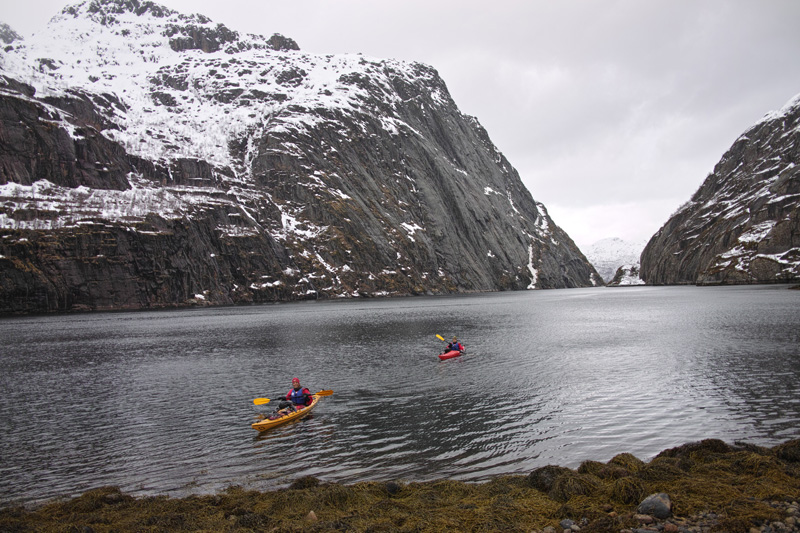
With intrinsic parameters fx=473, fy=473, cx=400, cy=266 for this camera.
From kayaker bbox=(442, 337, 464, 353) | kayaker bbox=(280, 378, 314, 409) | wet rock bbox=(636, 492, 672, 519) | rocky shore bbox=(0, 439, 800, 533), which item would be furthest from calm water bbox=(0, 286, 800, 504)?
wet rock bbox=(636, 492, 672, 519)

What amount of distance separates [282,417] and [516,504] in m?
15.4

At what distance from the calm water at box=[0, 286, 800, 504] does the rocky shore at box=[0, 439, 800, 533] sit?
208 cm

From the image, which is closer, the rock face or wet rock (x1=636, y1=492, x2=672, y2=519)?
wet rock (x1=636, y1=492, x2=672, y2=519)

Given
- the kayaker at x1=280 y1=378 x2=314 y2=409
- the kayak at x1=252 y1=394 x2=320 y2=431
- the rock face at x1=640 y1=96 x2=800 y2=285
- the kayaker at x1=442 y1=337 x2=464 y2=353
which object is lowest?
the kayak at x1=252 y1=394 x2=320 y2=431

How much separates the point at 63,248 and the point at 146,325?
61686 mm

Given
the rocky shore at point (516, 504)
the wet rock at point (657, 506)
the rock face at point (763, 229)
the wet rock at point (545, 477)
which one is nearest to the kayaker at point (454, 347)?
the rocky shore at point (516, 504)

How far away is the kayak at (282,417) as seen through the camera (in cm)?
2409

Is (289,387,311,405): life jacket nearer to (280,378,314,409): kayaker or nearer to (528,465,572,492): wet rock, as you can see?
(280,378,314,409): kayaker

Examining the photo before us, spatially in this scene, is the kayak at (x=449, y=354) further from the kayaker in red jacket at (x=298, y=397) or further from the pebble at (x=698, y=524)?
the pebble at (x=698, y=524)

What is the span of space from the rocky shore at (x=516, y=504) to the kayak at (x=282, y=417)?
25.7 feet

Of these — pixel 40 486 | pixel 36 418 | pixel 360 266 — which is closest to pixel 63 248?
pixel 360 266

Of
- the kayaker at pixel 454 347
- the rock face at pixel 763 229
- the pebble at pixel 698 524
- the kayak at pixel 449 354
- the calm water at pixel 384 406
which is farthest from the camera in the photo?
the rock face at pixel 763 229

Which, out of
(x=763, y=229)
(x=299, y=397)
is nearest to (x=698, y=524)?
(x=299, y=397)

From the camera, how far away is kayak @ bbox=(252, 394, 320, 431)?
24094mm
